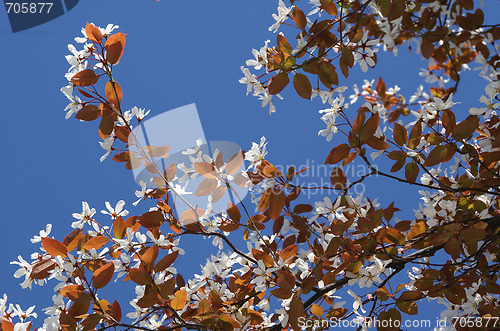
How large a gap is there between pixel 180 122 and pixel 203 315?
58 cm

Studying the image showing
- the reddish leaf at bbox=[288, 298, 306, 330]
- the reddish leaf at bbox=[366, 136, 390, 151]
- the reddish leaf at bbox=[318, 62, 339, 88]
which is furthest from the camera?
the reddish leaf at bbox=[318, 62, 339, 88]

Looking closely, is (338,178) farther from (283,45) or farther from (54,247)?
(54,247)

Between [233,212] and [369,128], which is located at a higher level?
[369,128]

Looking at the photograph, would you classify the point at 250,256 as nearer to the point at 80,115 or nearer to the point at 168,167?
the point at 168,167

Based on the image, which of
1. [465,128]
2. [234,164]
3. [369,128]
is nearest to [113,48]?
[234,164]

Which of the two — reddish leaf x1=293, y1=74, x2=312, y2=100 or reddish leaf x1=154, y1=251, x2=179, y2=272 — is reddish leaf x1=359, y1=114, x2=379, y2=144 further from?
reddish leaf x1=154, y1=251, x2=179, y2=272

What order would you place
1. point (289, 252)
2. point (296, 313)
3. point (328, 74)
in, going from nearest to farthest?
point (296, 313) < point (289, 252) < point (328, 74)

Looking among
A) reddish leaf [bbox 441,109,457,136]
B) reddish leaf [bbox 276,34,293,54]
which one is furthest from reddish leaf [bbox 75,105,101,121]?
reddish leaf [bbox 441,109,457,136]

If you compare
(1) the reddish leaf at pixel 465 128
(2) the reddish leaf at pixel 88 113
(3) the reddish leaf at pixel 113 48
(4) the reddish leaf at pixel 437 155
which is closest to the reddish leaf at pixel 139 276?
(2) the reddish leaf at pixel 88 113

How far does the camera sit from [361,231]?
3.62 ft

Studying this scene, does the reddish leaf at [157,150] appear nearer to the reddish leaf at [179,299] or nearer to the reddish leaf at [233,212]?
the reddish leaf at [233,212]

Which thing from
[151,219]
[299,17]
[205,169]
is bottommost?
[151,219]

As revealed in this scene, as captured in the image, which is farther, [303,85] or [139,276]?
[303,85]

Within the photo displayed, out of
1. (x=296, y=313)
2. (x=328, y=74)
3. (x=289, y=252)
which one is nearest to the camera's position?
(x=296, y=313)
